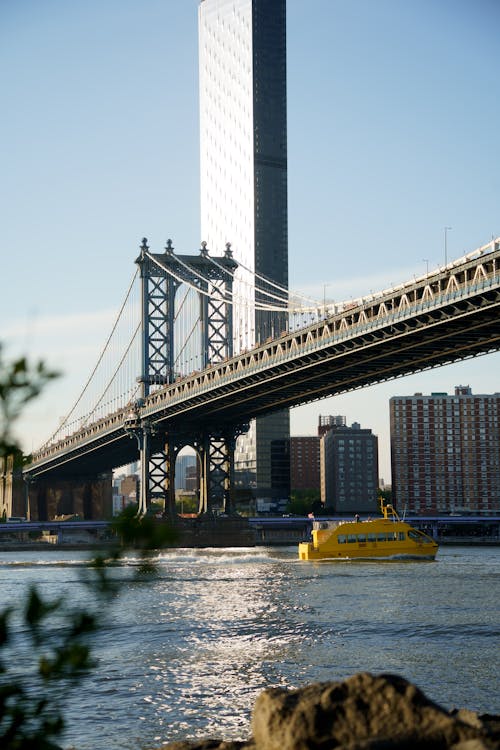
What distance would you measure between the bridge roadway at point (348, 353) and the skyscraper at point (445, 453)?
59.0m

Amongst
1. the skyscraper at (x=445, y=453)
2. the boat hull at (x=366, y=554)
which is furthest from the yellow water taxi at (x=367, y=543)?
the skyscraper at (x=445, y=453)

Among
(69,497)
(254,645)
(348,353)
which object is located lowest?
(254,645)

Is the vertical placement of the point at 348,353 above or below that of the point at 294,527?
above

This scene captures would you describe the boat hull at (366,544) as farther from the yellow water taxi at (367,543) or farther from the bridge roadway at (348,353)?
the bridge roadway at (348,353)

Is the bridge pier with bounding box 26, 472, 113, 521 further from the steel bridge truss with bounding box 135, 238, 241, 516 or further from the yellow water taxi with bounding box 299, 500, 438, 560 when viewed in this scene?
the yellow water taxi with bounding box 299, 500, 438, 560

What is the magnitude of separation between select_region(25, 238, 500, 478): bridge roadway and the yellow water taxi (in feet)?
34.2

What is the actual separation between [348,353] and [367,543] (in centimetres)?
1169

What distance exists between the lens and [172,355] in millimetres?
107500

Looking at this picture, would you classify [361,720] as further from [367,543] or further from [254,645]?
[367,543]

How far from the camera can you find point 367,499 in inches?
→ 7461

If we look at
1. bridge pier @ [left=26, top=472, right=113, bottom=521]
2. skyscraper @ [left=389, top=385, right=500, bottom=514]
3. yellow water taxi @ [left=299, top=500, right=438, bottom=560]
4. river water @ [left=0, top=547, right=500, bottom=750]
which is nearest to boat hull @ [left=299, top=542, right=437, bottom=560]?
yellow water taxi @ [left=299, top=500, right=438, bottom=560]

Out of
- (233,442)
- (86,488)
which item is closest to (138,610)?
(233,442)

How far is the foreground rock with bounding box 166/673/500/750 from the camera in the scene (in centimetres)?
899

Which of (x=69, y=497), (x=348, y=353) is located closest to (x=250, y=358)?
(x=348, y=353)
